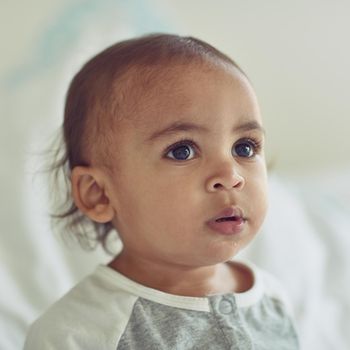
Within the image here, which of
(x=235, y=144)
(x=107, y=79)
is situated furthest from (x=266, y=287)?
(x=107, y=79)

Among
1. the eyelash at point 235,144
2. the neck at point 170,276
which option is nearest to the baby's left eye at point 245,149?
the eyelash at point 235,144

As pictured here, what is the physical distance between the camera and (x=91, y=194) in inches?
34.1

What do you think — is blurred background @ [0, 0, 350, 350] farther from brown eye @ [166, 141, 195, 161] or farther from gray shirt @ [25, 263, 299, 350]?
brown eye @ [166, 141, 195, 161]

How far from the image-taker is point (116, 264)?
0.91 m

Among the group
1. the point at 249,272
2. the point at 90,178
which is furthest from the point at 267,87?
the point at 90,178

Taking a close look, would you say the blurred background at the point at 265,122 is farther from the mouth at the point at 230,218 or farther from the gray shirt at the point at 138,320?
the mouth at the point at 230,218

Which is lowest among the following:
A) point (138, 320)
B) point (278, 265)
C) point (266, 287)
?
point (278, 265)

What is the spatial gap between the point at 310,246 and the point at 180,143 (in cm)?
55

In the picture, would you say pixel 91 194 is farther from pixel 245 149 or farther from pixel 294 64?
pixel 294 64

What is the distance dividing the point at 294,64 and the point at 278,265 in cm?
65

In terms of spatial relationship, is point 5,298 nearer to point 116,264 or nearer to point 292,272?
point 116,264

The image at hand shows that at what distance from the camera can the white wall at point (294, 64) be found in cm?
165

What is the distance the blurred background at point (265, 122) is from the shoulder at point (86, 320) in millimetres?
188

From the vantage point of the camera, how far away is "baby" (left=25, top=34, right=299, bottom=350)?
30.9 inches
